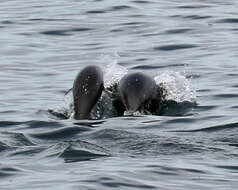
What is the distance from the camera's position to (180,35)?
22.4 metres

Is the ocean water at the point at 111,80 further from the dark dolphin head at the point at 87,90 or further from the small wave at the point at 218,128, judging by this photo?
the dark dolphin head at the point at 87,90

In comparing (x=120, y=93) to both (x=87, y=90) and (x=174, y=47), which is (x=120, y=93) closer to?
(x=87, y=90)

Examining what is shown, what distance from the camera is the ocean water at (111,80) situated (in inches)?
453

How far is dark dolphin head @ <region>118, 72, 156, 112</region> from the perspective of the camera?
1490cm

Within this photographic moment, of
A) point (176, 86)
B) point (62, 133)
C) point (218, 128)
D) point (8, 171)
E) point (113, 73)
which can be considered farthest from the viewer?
point (113, 73)

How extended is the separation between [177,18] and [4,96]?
26.6 feet

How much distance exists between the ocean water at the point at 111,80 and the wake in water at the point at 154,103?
44 mm

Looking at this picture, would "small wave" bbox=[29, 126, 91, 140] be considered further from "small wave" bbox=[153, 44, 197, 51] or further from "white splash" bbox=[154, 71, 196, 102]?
"small wave" bbox=[153, 44, 197, 51]

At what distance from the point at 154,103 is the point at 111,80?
48.5 inches

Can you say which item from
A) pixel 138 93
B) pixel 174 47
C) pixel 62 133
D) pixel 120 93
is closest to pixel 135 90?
pixel 138 93

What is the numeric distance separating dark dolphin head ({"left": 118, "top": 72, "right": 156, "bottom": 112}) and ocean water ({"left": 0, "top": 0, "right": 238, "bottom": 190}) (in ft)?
0.93

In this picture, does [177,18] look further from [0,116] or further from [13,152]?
[13,152]

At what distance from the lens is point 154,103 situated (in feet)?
50.2

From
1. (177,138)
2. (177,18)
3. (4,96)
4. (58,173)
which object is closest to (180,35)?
(177,18)
